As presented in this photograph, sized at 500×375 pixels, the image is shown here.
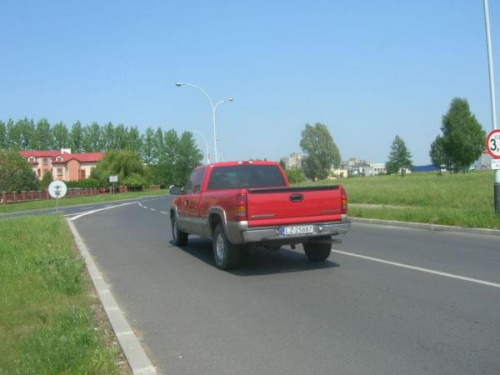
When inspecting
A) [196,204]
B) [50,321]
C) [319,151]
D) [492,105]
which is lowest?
[50,321]

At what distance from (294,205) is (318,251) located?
159 cm

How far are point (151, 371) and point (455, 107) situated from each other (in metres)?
96.8

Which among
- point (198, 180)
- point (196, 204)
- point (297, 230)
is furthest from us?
point (198, 180)

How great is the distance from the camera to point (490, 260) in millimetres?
9102

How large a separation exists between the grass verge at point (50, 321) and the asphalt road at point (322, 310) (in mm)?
475

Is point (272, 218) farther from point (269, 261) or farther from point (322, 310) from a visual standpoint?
point (322, 310)

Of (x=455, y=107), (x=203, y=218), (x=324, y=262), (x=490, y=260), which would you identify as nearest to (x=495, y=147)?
(x=490, y=260)

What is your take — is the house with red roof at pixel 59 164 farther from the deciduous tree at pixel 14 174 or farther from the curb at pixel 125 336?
the curb at pixel 125 336

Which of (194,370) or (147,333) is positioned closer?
(194,370)

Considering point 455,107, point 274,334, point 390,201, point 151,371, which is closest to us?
point 151,371

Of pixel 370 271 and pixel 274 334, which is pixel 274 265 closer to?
pixel 370 271

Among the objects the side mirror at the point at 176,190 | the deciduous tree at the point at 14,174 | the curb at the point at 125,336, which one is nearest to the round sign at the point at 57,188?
the side mirror at the point at 176,190

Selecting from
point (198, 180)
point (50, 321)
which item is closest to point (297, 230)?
point (198, 180)

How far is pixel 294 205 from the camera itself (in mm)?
8453
